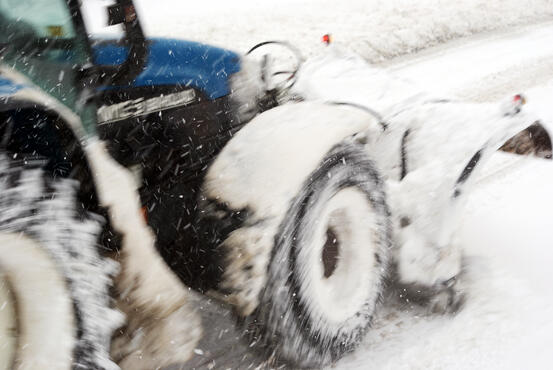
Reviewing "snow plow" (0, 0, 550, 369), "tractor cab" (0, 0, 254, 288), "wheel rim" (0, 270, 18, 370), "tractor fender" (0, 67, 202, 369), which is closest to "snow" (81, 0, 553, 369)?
"snow plow" (0, 0, 550, 369)

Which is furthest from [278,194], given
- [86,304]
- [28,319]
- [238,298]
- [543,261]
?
[543,261]

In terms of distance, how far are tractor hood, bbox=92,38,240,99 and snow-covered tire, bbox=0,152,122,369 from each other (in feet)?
2.63

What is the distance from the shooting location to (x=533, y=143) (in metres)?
2.71

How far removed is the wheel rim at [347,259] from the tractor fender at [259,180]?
250 millimetres

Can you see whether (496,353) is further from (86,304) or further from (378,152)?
(86,304)

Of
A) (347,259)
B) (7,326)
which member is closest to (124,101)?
(7,326)

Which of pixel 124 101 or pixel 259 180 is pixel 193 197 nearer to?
pixel 259 180

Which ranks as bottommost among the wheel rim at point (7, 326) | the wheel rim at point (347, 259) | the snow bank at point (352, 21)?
the snow bank at point (352, 21)

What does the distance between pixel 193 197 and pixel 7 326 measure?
36.0 inches

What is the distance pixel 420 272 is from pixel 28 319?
1713 millimetres

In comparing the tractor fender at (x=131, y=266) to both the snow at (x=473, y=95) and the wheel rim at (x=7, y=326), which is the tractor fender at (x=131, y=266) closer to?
the wheel rim at (x=7, y=326)

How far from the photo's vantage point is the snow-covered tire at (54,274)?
4.36 ft

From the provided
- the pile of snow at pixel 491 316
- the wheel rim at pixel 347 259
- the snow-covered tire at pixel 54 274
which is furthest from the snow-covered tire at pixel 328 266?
the snow-covered tire at pixel 54 274

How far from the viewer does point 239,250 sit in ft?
6.29
